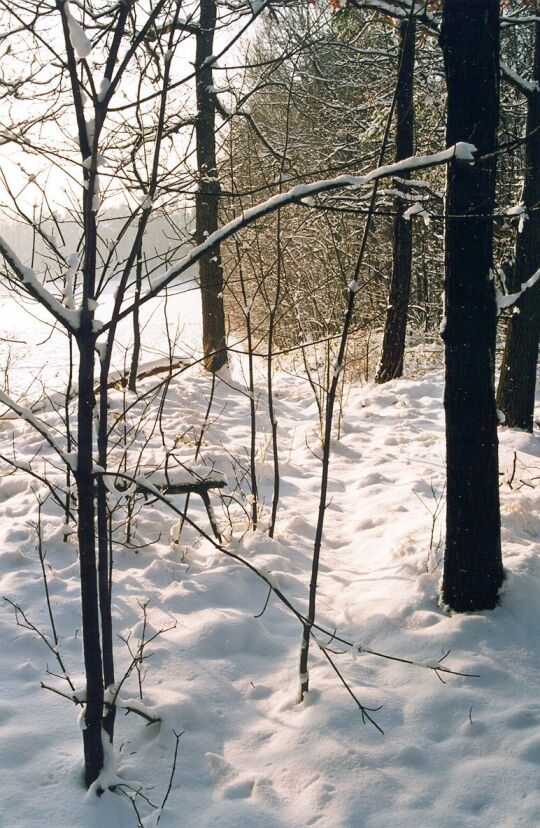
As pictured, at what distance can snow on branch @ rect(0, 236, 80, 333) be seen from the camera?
5.63 ft

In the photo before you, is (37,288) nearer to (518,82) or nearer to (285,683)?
(285,683)

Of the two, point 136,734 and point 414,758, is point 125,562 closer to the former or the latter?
point 136,734

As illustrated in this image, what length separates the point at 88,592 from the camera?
6.37ft

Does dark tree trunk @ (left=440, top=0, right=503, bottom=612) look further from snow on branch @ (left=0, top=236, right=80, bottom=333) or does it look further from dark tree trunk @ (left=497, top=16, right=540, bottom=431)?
dark tree trunk @ (left=497, top=16, right=540, bottom=431)

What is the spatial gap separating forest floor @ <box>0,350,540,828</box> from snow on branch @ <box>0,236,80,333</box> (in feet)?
4.56

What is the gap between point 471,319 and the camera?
9.48 ft

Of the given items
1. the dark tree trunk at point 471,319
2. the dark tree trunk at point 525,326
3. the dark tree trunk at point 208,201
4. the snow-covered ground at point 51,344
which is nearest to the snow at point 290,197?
the dark tree trunk at point 471,319

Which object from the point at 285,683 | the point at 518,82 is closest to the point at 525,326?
the point at 518,82

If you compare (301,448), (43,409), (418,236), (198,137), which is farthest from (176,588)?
(418,236)

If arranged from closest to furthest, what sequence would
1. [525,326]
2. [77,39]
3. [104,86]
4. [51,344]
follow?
1. [77,39]
2. [104,86]
3. [525,326]
4. [51,344]

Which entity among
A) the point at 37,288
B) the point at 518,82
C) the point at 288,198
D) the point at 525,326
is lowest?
the point at 525,326

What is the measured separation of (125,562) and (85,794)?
1825 mm

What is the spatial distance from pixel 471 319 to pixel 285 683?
1.76 metres

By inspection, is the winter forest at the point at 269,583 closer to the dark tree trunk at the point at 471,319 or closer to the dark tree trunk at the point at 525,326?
the dark tree trunk at the point at 471,319
